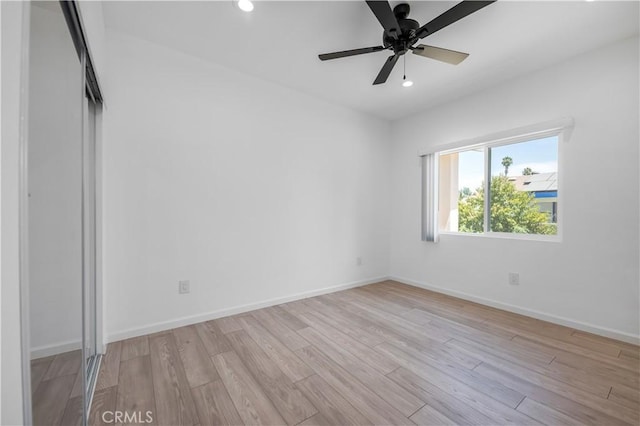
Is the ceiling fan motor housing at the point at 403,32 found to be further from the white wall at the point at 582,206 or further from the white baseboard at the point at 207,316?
the white baseboard at the point at 207,316

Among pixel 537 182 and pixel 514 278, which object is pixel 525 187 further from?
pixel 514 278

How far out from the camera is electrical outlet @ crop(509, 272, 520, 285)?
284 cm

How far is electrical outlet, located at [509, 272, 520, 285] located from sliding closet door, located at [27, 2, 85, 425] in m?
3.63

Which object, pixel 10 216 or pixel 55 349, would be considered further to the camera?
pixel 55 349

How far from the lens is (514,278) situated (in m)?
2.86

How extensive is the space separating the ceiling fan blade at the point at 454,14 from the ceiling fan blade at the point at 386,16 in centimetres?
17

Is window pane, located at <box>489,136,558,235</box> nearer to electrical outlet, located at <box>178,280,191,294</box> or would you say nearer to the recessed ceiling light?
the recessed ceiling light

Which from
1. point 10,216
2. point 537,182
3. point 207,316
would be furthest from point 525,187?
point 10,216

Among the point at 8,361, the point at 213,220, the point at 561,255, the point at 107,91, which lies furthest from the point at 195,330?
the point at 561,255

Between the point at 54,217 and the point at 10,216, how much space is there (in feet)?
1.43

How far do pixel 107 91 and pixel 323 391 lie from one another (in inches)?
109

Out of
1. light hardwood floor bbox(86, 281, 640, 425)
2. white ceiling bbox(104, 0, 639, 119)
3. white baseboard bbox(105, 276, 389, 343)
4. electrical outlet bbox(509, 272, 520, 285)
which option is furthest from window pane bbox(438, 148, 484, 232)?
white baseboard bbox(105, 276, 389, 343)

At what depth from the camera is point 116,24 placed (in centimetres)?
209

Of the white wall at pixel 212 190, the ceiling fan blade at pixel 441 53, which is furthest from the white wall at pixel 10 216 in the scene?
the ceiling fan blade at pixel 441 53
